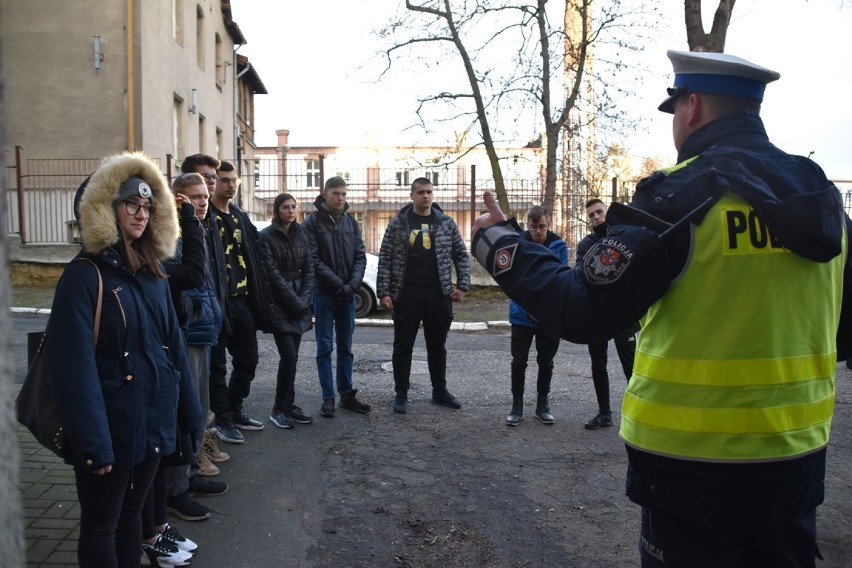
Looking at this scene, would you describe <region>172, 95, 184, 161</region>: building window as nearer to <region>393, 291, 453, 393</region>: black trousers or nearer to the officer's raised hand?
<region>393, 291, 453, 393</region>: black trousers

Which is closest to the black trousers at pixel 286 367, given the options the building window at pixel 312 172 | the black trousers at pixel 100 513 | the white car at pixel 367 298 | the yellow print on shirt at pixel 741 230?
the black trousers at pixel 100 513

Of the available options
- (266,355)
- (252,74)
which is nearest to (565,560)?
(266,355)

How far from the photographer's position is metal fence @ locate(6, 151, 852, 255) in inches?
623

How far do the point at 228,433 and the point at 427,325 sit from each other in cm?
228

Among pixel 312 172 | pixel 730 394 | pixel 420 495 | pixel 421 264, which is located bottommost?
pixel 420 495

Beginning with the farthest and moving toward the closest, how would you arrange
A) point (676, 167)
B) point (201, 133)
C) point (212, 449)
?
point (201, 133), point (212, 449), point (676, 167)

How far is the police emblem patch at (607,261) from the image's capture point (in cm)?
192

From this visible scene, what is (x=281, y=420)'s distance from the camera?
19.8 ft

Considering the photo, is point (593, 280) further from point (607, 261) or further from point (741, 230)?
point (741, 230)

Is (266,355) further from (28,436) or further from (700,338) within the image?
(700,338)

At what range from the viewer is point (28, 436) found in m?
5.61

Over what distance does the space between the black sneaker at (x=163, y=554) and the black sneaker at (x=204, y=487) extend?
2.92 ft

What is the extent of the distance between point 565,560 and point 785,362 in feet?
7.25

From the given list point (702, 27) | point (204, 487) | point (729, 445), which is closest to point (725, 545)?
point (729, 445)
